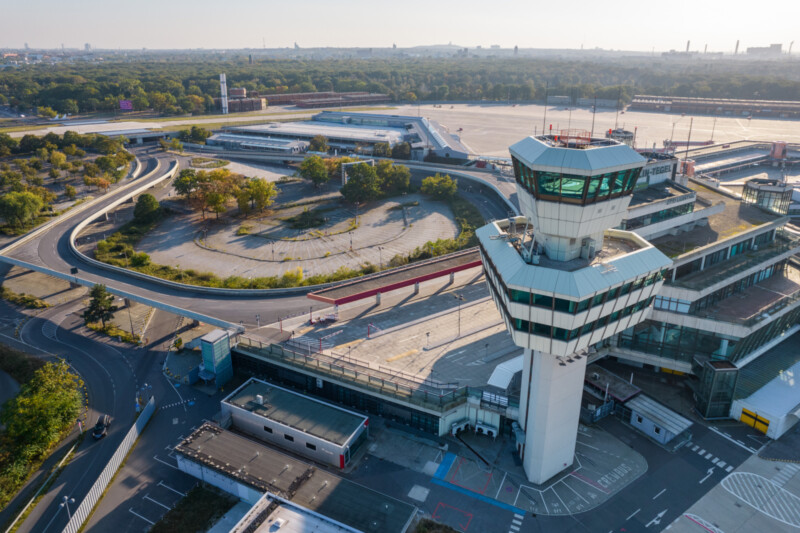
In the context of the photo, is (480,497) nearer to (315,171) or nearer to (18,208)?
(18,208)

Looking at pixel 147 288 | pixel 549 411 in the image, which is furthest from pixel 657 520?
pixel 147 288

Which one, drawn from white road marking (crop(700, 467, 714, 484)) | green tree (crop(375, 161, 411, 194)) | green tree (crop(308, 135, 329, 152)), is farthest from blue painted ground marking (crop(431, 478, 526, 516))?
green tree (crop(308, 135, 329, 152))

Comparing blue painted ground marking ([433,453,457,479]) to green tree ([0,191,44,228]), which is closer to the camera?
blue painted ground marking ([433,453,457,479])

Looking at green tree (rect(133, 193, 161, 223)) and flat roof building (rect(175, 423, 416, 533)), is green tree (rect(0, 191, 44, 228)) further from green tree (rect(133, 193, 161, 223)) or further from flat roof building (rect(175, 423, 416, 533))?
flat roof building (rect(175, 423, 416, 533))

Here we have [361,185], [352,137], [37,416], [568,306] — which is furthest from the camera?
[352,137]

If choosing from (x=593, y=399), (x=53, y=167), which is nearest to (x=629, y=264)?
(x=593, y=399)

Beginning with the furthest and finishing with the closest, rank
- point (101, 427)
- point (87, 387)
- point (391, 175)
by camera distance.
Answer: point (391, 175) < point (87, 387) < point (101, 427)

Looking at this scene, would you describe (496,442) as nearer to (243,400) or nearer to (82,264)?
(243,400)
